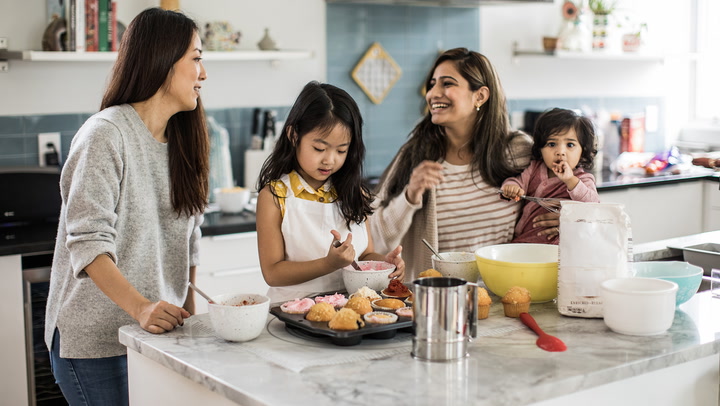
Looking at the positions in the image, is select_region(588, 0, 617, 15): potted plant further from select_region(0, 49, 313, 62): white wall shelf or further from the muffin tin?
the muffin tin

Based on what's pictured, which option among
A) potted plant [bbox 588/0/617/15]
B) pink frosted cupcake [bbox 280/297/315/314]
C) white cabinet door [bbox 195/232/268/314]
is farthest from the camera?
potted plant [bbox 588/0/617/15]

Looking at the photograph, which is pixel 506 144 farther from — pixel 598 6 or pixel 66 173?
pixel 598 6

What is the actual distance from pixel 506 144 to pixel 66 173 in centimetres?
130

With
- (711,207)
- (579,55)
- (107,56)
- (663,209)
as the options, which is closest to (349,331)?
(107,56)

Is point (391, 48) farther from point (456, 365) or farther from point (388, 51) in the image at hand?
point (456, 365)

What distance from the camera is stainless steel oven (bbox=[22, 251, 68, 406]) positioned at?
9.30ft

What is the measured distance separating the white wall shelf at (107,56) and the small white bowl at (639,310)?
2.27 meters

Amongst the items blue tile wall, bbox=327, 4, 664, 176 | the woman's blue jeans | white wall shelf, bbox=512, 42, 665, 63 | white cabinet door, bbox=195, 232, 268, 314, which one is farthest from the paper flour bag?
white wall shelf, bbox=512, 42, 665, 63

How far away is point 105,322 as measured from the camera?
1.84 meters

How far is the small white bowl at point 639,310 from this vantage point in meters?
1.56

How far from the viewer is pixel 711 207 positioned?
444cm

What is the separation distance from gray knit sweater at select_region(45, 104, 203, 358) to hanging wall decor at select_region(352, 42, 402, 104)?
2.31 metres

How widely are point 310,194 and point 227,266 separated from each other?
1.26 m

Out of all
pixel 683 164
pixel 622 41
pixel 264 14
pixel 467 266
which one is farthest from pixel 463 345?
pixel 622 41
